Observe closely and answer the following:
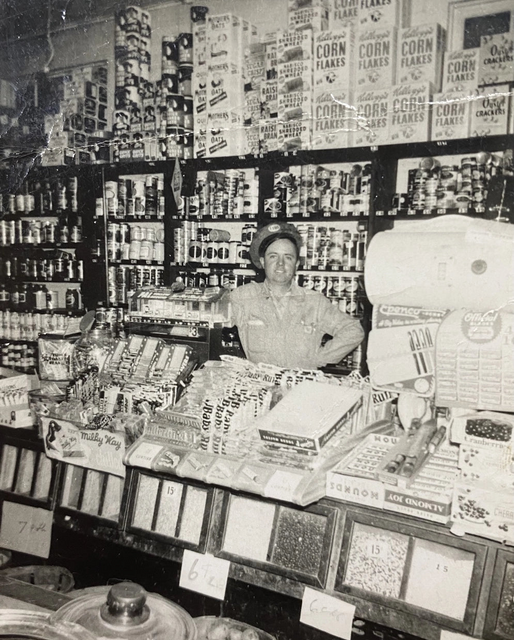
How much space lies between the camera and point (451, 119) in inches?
135

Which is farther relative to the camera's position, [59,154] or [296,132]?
[59,154]

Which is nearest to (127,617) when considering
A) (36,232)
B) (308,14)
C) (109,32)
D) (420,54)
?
(420,54)

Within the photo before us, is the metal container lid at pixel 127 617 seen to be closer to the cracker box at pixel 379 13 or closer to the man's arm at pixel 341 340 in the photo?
the man's arm at pixel 341 340

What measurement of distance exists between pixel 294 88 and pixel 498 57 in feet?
4.56

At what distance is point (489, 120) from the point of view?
3.49 m

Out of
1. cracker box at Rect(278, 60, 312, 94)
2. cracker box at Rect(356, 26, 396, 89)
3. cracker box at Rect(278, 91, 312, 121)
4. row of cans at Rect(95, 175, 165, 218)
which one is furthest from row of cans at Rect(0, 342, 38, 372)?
cracker box at Rect(356, 26, 396, 89)

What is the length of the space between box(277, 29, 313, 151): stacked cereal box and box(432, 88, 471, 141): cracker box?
893 mm

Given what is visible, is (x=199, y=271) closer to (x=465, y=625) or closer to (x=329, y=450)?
(x=329, y=450)

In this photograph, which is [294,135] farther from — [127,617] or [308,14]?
[127,617]

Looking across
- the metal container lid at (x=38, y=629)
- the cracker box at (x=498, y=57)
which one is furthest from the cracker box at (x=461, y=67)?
the metal container lid at (x=38, y=629)

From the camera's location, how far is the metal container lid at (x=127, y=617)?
0.90 meters

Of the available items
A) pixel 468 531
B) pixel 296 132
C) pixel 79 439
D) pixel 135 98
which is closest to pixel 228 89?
pixel 296 132

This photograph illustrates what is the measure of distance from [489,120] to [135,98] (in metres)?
3.10

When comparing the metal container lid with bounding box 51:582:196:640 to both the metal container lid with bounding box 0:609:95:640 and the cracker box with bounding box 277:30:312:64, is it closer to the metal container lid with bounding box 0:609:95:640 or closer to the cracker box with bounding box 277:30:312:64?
the metal container lid with bounding box 0:609:95:640
